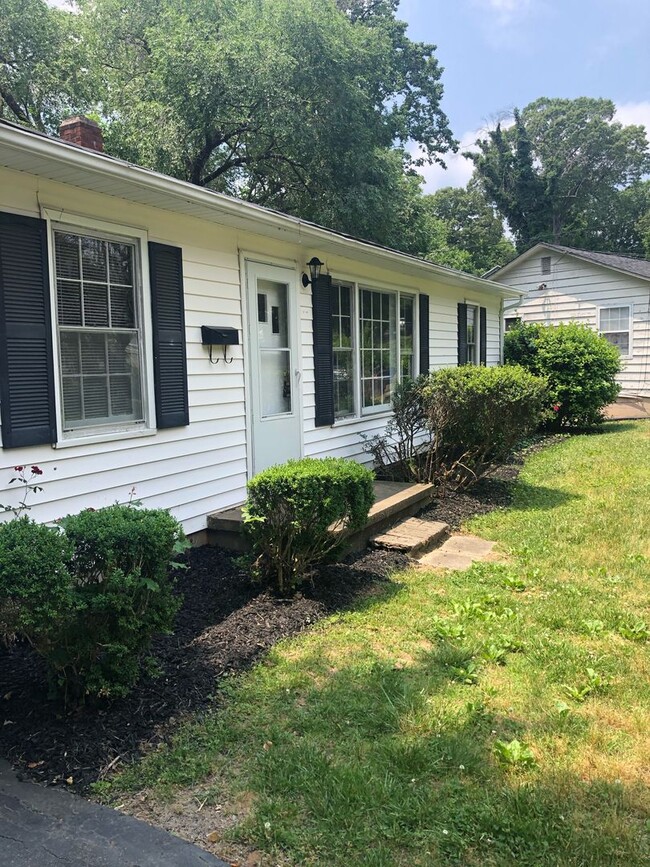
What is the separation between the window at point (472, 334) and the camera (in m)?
11.4

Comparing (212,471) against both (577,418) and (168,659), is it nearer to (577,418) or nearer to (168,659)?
(168,659)

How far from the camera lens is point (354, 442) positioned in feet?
25.1

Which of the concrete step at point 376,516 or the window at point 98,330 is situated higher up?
the window at point 98,330

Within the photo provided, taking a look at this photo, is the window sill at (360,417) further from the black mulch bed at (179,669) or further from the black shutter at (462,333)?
the black shutter at (462,333)

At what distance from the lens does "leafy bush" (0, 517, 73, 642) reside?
2512mm

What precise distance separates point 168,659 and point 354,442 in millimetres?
4556

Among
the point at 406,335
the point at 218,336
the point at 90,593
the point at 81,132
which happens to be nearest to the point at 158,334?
the point at 218,336

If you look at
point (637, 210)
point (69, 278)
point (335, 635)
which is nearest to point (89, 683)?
point (335, 635)

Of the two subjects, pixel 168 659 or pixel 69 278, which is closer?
pixel 168 659

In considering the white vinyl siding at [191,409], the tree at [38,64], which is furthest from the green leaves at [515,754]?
the tree at [38,64]

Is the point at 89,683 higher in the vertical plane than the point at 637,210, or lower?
lower

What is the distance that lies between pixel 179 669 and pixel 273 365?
11.8 feet

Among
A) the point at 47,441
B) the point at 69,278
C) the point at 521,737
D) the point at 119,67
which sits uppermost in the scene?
the point at 119,67

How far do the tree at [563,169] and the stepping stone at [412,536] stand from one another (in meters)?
32.4
